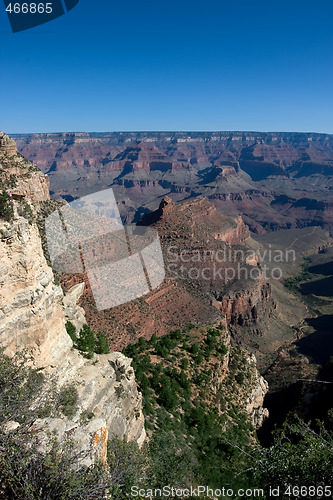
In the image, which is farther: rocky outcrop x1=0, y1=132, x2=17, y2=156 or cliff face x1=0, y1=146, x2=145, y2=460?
rocky outcrop x1=0, y1=132, x2=17, y2=156

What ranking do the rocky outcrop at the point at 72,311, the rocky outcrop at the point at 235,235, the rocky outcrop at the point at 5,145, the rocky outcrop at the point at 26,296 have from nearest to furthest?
the rocky outcrop at the point at 26,296
the rocky outcrop at the point at 72,311
the rocky outcrop at the point at 5,145
the rocky outcrop at the point at 235,235

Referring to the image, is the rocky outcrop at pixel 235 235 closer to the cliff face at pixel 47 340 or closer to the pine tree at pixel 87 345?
the pine tree at pixel 87 345

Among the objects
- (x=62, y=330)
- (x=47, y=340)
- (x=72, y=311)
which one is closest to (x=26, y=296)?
(x=47, y=340)

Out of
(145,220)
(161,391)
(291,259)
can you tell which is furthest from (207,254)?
(291,259)

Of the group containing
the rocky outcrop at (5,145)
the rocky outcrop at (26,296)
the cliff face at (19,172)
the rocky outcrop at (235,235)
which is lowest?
the rocky outcrop at (235,235)

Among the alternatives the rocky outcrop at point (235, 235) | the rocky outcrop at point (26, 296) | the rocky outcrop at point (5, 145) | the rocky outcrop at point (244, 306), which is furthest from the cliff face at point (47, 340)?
the rocky outcrop at point (235, 235)

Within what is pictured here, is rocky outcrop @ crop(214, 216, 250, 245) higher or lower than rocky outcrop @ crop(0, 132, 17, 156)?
lower

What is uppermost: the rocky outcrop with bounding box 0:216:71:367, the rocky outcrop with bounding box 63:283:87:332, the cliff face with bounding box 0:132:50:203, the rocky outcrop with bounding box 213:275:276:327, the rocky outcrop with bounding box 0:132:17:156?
the rocky outcrop with bounding box 0:132:17:156

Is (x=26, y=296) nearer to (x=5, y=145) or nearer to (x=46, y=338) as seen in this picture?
(x=46, y=338)

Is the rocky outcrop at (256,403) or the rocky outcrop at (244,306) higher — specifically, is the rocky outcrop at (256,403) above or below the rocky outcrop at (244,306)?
above

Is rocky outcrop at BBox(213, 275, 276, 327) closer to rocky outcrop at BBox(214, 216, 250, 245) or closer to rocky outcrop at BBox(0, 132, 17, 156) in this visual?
rocky outcrop at BBox(214, 216, 250, 245)

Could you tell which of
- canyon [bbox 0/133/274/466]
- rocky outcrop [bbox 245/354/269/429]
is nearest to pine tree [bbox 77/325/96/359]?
canyon [bbox 0/133/274/466]

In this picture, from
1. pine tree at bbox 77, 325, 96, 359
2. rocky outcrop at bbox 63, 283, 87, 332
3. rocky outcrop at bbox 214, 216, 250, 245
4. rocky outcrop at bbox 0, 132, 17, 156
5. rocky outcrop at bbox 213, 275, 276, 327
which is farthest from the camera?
rocky outcrop at bbox 214, 216, 250, 245
